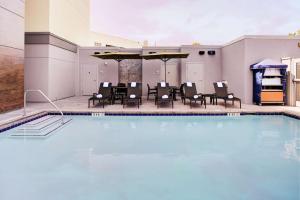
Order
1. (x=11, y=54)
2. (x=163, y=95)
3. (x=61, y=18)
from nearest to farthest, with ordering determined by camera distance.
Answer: (x=11, y=54), (x=163, y=95), (x=61, y=18)

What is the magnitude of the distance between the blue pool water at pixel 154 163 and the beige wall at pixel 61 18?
632 cm

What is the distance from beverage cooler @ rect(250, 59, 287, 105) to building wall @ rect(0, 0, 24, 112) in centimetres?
839

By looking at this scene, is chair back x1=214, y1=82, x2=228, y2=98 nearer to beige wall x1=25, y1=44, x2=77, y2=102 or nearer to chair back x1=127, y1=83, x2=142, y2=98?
chair back x1=127, y1=83, x2=142, y2=98

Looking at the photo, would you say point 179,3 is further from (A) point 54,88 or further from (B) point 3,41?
(B) point 3,41

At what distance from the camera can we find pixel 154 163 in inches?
171

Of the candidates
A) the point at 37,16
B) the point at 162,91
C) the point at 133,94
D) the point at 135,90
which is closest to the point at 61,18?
the point at 37,16

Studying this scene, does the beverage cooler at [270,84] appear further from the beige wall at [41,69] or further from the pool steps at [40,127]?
the beige wall at [41,69]

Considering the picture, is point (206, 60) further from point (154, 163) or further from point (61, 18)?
point (154, 163)

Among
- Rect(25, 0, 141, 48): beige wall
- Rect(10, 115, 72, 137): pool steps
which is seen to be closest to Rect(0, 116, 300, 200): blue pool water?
Rect(10, 115, 72, 137): pool steps

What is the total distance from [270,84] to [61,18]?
9852mm

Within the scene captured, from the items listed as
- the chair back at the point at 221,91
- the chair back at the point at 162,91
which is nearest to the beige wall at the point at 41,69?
the chair back at the point at 162,91

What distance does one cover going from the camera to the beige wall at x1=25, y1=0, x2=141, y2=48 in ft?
38.0

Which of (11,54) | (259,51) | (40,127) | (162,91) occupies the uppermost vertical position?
(259,51)

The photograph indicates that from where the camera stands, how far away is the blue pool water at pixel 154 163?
3.23 meters
